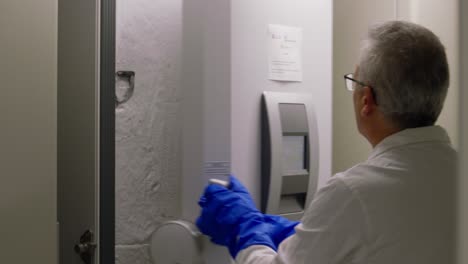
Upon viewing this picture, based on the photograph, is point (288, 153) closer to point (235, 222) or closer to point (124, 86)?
point (235, 222)

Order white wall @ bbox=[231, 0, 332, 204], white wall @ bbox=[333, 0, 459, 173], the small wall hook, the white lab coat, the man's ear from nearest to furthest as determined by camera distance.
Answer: the white lab coat, the man's ear, white wall @ bbox=[231, 0, 332, 204], the small wall hook, white wall @ bbox=[333, 0, 459, 173]

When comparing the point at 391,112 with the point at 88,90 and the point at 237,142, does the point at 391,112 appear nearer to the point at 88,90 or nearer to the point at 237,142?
the point at 237,142

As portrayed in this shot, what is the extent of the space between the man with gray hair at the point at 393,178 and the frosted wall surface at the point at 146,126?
65 centimetres

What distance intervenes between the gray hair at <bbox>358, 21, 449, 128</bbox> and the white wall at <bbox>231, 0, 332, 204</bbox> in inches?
17.4

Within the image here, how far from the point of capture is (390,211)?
916 mm

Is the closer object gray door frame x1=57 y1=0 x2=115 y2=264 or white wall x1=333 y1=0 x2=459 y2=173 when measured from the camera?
gray door frame x1=57 y1=0 x2=115 y2=264

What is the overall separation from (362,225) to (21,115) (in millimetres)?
885

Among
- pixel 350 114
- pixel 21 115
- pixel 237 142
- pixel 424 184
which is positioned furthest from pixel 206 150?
pixel 350 114

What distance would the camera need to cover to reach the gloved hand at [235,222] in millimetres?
1200

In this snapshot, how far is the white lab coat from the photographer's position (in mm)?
916

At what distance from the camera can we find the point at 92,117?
56.2 inches

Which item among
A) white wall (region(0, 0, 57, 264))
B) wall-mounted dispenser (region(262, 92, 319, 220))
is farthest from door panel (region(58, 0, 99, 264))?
wall-mounted dispenser (region(262, 92, 319, 220))

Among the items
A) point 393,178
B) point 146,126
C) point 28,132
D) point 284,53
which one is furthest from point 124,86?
point 393,178

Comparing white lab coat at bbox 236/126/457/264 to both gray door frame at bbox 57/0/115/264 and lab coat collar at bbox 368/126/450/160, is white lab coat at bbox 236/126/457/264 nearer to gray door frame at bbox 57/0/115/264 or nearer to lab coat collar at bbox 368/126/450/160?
lab coat collar at bbox 368/126/450/160
